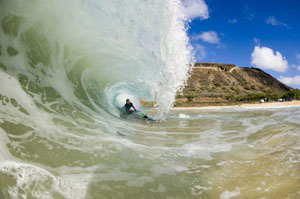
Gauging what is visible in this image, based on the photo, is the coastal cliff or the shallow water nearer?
the shallow water

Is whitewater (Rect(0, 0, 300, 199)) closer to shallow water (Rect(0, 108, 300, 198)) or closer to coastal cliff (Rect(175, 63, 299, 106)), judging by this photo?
shallow water (Rect(0, 108, 300, 198))

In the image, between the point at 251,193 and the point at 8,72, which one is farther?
the point at 8,72

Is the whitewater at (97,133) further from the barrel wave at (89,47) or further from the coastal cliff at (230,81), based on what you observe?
the coastal cliff at (230,81)

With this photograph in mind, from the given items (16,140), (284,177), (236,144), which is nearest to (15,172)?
(16,140)

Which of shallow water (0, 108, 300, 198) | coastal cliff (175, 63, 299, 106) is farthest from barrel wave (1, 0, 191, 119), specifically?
coastal cliff (175, 63, 299, 106)

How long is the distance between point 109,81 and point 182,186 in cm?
→ 840

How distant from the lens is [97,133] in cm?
430

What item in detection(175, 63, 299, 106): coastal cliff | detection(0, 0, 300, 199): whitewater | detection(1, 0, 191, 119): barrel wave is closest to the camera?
detection(0, 0, 300, 199): whitewater

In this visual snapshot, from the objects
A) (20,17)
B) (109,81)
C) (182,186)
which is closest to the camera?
(182,186)

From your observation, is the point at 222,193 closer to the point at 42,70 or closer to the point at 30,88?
the point at 30,88

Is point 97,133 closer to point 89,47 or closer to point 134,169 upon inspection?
point 134,169

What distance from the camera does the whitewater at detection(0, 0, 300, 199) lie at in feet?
7.21

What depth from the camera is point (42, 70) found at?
15.8 ft

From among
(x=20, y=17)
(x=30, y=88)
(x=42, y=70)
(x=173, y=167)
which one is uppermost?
(x=20, y=17)
